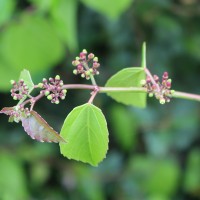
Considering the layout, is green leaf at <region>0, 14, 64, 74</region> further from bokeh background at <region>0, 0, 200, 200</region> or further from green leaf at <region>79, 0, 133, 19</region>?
green leaf at <region>79, 0, 133, 19</region>

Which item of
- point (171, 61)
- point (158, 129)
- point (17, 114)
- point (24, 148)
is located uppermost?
point (171, 61)

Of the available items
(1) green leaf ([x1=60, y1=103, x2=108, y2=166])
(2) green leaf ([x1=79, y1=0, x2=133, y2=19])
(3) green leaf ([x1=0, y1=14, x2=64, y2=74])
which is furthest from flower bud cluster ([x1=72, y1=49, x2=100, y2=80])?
(3) green leaf ([x1=0, y1=14, x2=64, y2=74])

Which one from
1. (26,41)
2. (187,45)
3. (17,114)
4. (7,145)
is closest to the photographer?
(17,114)

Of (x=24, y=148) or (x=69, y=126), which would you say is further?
(x=24, y=148)

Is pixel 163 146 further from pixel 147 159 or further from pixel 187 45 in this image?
pixel 187 45

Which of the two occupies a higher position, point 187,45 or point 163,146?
point 187,45

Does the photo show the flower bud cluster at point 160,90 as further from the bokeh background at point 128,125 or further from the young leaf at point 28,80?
the bokeh background at point 128,125

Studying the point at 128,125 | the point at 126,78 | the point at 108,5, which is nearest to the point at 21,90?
the point at 126,78

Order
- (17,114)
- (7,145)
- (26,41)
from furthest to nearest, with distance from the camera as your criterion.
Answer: (7,145)
(26,41)
(17,114)

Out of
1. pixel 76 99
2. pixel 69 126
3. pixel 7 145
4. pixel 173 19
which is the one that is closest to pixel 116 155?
pixel 76 99
